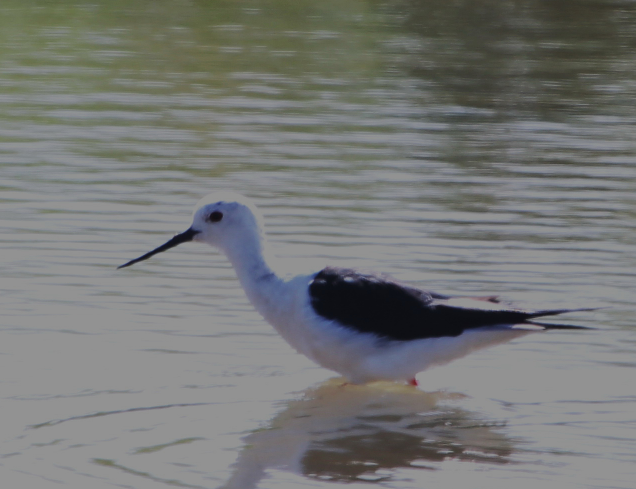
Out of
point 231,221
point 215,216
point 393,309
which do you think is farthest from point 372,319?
point 215,216

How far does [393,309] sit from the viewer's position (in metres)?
6.86

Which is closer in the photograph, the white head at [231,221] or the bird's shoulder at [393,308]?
the bird's shoulder at [393,308]

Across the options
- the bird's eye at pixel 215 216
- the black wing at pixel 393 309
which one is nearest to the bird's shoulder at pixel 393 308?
the black wing at pixel 393 309

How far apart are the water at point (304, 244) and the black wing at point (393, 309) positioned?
0.47 meters

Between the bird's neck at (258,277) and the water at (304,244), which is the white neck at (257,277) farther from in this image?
the water at (304,244)

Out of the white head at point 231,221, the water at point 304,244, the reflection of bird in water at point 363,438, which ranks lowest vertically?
the reflection of bird in water at point 363,438

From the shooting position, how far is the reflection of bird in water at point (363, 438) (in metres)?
5.98

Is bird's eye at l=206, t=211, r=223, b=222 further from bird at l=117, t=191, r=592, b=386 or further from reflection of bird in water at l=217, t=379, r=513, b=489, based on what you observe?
reflection of bird in water at l=217, t=379, r=513, b=489

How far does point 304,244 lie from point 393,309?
89.4 inches

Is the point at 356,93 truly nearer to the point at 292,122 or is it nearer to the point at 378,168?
the point at 292,122

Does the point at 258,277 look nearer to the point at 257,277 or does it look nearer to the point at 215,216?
the point at 257,277

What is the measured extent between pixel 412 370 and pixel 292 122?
6542mm

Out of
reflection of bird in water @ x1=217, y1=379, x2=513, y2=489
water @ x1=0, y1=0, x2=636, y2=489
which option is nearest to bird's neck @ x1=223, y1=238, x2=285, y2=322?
water @ x1=0, y1=0, x2=636, y2=489

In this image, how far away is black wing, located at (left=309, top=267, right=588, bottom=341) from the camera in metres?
6.67
